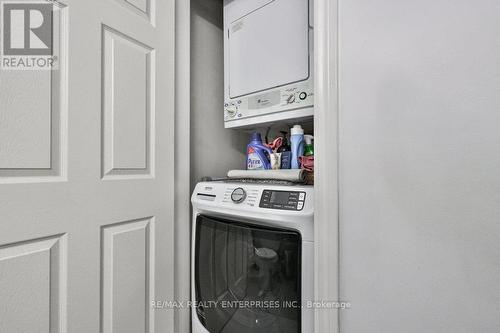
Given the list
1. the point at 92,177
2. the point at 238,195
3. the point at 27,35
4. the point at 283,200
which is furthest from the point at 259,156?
the point at 27,35

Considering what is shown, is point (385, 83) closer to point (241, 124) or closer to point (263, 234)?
point (263, 234)

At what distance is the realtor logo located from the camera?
0.67 m

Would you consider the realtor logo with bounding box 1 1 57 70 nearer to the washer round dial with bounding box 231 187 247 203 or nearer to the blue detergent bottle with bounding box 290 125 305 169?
the washer round dial with bounding box 231 187 247 203

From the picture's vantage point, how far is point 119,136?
92 cm

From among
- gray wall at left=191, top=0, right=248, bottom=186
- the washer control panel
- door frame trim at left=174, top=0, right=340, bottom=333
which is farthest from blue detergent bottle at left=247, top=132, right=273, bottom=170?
door frame trim at left=174, top=0, right=340, bottom=333

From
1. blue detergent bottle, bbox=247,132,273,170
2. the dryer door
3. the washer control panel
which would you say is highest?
blue detergent bottle, bbox=247,132,273,170

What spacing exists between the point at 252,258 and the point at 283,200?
0.92 feet

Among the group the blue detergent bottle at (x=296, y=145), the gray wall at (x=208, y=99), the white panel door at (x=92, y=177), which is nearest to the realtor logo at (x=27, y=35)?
the white panel door at (x=92, y=177)

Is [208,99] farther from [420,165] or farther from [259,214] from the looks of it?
[420,165]

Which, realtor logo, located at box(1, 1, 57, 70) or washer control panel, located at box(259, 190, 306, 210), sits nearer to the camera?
realtor logo, located at box(1, 1, 57, 70)

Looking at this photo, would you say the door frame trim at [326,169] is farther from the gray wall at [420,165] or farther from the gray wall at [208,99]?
the gray wall at [208,99]

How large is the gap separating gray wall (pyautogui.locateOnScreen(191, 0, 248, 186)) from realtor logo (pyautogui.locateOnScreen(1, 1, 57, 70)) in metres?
0.70

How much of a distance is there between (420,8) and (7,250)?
1286mm

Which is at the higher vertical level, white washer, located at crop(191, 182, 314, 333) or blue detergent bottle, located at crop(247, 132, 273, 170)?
blue detergent bottle, located at crop(247, 132, 273, 170)
